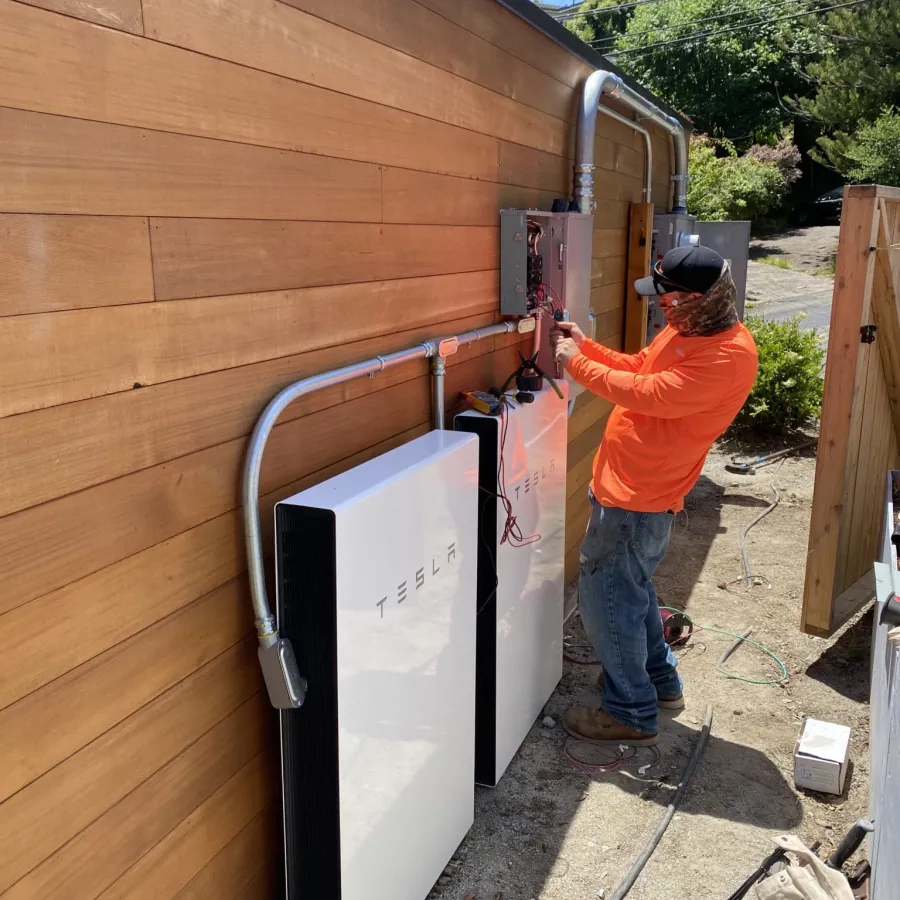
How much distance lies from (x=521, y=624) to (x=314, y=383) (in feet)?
4.90

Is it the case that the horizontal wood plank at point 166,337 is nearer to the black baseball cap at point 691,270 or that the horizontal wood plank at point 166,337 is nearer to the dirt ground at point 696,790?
the black baseball cap at point 691,270

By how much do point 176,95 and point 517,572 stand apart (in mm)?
1956

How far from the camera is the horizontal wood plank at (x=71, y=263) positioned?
1.29 m

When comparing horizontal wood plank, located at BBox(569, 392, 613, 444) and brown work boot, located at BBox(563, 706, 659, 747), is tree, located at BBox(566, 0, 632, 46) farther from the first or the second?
brown work boot, located at BBox(563, 706, 659, 747)

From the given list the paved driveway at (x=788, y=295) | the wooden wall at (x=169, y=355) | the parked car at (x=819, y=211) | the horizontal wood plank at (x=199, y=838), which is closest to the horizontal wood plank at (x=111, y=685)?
the wooden wall at (x=169, y=355)

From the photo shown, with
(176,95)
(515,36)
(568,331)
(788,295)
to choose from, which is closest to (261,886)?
(176,95)

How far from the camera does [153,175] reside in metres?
1.54

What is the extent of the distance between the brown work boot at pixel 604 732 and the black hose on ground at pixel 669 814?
17 cm

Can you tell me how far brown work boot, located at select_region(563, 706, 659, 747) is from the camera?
129 inches

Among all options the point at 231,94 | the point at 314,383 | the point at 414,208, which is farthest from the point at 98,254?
the point at 414,208

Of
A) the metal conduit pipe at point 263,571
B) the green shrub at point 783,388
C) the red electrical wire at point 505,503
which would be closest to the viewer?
the metal conduit pipe at point 263,571

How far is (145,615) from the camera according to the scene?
162cm

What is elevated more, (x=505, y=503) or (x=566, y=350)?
(x=566, y=350)

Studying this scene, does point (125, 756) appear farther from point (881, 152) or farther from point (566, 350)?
point (881, 152)
